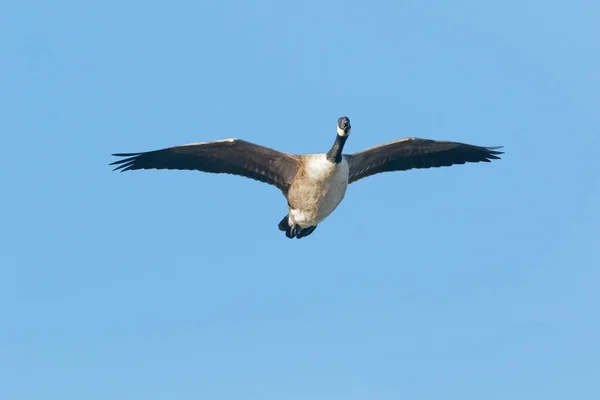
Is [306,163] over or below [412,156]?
below

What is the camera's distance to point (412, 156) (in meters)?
21.2

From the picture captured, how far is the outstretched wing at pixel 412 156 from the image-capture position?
20.6 metres

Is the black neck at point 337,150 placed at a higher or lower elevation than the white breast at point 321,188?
higher

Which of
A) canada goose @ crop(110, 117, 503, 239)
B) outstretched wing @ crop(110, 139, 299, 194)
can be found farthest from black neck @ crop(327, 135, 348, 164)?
outstretched wing @ crop(110, 139, 299, 194)

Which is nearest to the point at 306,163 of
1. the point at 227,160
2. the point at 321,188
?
the point at 321,188

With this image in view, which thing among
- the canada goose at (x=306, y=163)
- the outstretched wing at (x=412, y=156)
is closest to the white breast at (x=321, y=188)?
the canada goose at (x=306, y=163)

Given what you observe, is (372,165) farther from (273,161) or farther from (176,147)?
(176,147)

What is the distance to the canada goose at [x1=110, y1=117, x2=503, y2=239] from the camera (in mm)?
19266

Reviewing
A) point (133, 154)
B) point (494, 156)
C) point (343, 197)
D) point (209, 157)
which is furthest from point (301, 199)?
point (494, 156)

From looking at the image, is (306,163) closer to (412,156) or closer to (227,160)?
(227,160)

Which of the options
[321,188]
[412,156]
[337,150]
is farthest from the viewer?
[412,156]

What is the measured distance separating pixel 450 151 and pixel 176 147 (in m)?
6.19

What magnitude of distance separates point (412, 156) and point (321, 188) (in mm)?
2943

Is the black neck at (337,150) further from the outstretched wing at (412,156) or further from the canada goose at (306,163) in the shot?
the outstretched wing at (412,156)
